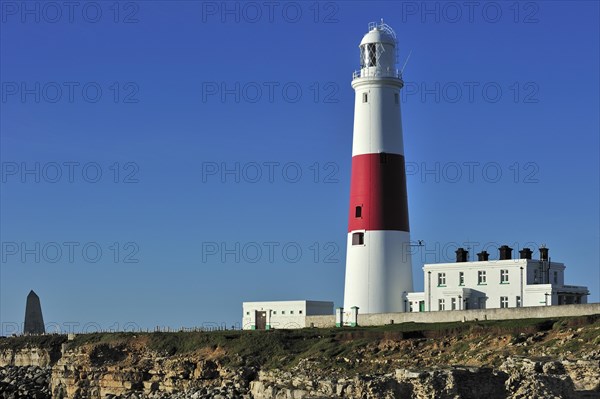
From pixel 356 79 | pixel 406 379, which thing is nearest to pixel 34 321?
pixel 356 79

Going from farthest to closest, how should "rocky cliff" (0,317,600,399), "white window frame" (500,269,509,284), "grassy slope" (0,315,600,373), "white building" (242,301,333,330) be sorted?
"white building" (242,301,333,330), "white window frame" (500,269,509,284), "grassy slope" (0,315,600,373), "rocky cliff" (0,317,600,399)

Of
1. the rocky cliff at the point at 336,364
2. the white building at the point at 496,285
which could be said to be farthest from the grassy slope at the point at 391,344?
the white building at the point at 496,285

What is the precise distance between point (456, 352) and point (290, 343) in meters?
8.32

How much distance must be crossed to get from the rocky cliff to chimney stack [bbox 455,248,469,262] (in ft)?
32.4

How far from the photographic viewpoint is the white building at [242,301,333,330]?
62469mm

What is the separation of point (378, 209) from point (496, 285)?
6.80 m

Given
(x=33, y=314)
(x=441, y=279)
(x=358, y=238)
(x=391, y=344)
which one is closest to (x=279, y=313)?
(x=358, y=238)

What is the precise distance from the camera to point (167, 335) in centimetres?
5497

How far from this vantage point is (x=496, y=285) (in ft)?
187

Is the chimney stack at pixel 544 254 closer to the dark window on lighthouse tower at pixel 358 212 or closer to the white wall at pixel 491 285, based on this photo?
the white wall at pixel 491 285

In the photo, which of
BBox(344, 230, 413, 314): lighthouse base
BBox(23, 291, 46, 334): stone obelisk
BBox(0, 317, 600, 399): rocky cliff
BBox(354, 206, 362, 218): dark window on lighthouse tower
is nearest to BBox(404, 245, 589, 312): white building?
BBox(344, 230, 413, 314): lighthouse base

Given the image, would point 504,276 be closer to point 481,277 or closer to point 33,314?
point 481,277

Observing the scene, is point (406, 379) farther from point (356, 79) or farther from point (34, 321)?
point (34, 321)

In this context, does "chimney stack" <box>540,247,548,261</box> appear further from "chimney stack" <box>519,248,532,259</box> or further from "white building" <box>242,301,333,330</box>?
"white building" <box>242,301,333,330</box>
